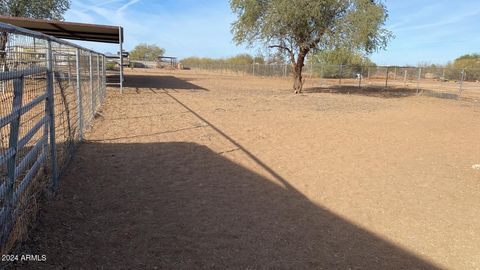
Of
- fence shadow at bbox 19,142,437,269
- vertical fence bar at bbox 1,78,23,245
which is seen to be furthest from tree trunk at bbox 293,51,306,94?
vertical fence bar at bbox 1,78,23,245

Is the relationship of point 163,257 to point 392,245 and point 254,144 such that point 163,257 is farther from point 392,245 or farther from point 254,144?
point 254,144

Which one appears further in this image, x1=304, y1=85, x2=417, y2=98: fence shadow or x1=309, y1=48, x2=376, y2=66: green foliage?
x1=304, y1=85, x2=417, y2=98: fence shadow

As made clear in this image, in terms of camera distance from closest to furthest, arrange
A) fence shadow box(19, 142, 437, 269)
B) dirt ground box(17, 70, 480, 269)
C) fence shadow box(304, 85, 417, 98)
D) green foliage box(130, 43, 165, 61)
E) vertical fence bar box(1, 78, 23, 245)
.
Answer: vertical fence bar box(1, 78, 23, 245) < fence shadow box(19, 142, 437, 269) < dirt ground box(17, 70, 480, 269) < fence shadow box(304, 85, 417, 98) < green foliage box(130, 43, 165, 61)

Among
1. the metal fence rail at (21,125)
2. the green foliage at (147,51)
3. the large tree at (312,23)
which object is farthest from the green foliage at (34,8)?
the green foliage at (147,51)

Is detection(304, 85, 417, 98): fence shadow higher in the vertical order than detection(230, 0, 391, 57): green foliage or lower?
lower

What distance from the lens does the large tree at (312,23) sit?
22312mm

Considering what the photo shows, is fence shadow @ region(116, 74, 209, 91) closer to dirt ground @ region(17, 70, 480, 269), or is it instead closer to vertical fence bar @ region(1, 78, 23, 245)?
dirt ground @ region(17, 70, 480, 269)

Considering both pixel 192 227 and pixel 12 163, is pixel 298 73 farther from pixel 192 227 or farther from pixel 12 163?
pixel 12 163

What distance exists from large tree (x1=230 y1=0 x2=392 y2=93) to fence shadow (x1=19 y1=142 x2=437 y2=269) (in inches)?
713

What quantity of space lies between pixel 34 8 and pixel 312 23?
17.1m

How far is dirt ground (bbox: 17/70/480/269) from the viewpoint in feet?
12.4

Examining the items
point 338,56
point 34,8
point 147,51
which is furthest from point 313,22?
point 147,51

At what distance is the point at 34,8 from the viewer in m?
25.5

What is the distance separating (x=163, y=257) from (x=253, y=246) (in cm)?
87
